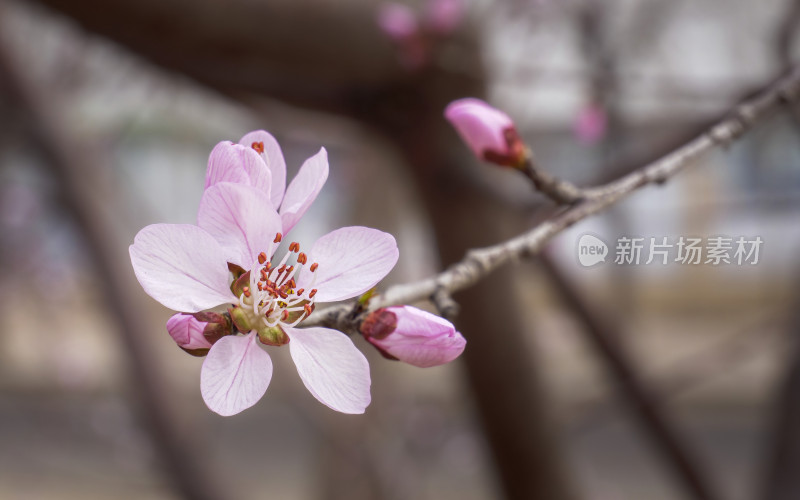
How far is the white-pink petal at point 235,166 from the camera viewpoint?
1.24 feet

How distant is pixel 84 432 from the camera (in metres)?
5.11

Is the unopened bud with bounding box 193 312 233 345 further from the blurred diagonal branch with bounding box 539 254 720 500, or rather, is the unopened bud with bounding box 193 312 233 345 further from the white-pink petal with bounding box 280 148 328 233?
the blurred diagonal branch with bounding box 539 254 720 500

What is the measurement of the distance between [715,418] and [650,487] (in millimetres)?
1040

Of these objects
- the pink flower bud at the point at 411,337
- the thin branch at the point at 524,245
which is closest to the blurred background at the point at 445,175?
the thin branch at the point at 524,245

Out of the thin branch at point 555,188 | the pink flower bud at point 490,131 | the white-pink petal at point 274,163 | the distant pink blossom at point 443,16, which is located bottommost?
the white-pink petal at point 274,163

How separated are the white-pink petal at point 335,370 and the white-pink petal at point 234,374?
0.02 m

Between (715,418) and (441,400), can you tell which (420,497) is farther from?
(715,418)

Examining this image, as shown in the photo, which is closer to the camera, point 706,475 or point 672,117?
point 706,475

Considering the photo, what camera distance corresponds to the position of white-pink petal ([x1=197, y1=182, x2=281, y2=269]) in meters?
0.36

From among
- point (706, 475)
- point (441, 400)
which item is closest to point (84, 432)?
point (441, 400)

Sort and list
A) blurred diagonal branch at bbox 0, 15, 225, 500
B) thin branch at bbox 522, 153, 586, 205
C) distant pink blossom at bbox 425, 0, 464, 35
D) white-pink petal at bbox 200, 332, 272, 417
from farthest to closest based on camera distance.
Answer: blurred diagonal branch at bbox 0, 15, 225, 500 < distant pink blossom at bbox 425, 0, 464, 35 < thin branch at bbox 522, 153, 586, 205 < white-pink petal at bbox 200, 332, 272, 417

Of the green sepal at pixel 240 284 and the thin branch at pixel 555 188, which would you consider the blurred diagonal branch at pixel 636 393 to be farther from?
the green sepal at pixel 240 284

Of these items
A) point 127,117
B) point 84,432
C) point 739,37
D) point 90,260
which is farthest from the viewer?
point 84,432

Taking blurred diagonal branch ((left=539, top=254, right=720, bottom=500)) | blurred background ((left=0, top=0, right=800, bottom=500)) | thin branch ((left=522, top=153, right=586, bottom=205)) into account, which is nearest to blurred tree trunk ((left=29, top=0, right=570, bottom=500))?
blurred background ((left=0, top=0, right=800, bottom=500))
